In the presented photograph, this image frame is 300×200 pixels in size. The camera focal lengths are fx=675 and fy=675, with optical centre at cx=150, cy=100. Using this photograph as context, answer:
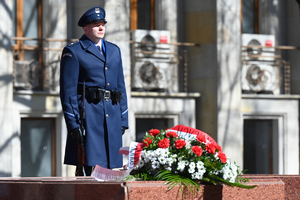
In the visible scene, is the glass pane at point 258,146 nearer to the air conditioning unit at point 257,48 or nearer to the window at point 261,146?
the window at point 261,146

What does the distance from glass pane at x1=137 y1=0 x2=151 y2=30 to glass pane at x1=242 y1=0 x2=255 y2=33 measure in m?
1.92

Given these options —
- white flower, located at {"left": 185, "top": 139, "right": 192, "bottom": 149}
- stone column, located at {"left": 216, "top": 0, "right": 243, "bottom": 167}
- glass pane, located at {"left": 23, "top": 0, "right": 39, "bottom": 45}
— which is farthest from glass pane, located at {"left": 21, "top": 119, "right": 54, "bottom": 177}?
white flower, located at {"left": 185, "top": 139, "right": 192, "bottom": 149}

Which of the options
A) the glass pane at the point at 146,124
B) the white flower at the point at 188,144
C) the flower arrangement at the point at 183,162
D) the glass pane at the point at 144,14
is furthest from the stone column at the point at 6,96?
the white flower at the point at 188,144

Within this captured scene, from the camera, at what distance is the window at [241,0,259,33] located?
12938 mm

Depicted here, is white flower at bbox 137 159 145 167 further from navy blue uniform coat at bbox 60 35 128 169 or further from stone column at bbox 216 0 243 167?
stone column at bbox 216 0 243 167

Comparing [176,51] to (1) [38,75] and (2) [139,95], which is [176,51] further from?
(1) [38,75]

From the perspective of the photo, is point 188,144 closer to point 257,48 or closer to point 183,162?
point 183,162

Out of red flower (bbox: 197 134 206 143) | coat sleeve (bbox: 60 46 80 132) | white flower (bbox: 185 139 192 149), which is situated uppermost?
coat sleeve (bbox: 60 46 80 132)

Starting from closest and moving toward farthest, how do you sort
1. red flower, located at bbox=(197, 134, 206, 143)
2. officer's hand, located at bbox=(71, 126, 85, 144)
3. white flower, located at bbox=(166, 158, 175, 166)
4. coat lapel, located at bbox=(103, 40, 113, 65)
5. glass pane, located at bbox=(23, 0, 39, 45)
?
white flower, located at bbox=(166, 158, 175, 166) < red flower, located at bbox=(197, 134, 206, 143) < officer's hand, located at bbox=(71, 126, 85, 144) < coat lapel, located at bbox=(103, 40, 113, 65) < glass pane, located at bbox=(23, 0, 39, 45)

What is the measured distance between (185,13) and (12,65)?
3.49m

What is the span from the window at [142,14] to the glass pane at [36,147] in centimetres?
242

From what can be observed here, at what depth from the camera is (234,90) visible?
12.0m

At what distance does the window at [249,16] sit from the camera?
509 inches

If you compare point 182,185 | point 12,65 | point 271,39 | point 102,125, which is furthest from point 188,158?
point 271,39
